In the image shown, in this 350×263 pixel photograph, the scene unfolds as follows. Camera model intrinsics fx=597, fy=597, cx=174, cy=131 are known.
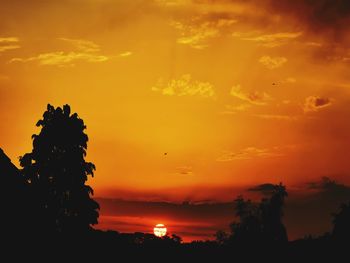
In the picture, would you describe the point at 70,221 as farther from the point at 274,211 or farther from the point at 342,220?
the point at 274,211

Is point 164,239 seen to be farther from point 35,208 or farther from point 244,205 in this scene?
point 244,205

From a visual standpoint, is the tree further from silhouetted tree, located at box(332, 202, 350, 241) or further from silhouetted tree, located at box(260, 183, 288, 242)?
silhouetted tree, located at box(260, 183, 288, 242)

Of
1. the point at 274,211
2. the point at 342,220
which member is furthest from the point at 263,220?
the point at 342,220

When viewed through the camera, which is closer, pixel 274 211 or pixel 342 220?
pixel 342 220

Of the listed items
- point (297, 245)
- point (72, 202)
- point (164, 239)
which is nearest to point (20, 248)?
point (164, 239)

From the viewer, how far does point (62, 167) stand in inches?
1686

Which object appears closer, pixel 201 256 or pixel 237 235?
pixel 201 256

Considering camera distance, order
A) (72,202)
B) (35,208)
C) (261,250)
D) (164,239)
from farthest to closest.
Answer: (72,202), (164,239), (261,250), (35,208)

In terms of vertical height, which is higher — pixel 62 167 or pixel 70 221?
pixel 62 167

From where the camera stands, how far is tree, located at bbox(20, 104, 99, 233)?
1667 inches

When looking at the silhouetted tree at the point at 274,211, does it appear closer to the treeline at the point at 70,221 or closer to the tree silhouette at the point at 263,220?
the tree silhouette at the point at 263,220

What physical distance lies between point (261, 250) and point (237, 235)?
53.5 meters

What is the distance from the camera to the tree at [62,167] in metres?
42.3

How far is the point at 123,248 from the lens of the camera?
90.3 feet
